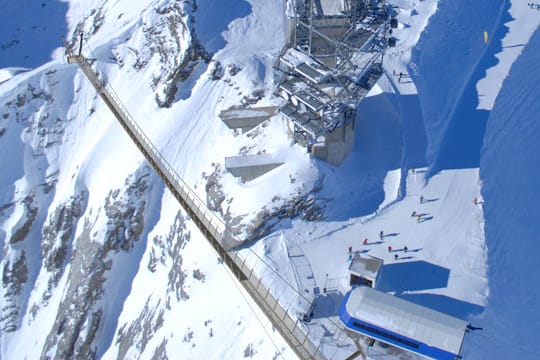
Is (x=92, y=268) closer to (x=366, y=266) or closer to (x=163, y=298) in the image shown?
(x=163, y=298)

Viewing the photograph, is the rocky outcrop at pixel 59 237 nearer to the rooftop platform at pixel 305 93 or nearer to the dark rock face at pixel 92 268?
the dark rock face at pixel 92 268

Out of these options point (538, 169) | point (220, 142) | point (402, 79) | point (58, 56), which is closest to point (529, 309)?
point (538, 169)

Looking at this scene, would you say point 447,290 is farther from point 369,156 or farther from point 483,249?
point 369,156

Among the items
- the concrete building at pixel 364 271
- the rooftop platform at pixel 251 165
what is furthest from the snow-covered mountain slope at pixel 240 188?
the concrete building at pixel 364 271

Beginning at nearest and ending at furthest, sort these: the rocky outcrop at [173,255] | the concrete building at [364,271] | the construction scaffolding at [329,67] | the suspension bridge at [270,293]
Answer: the suspension bridge at [270,293] → the concrete building at [364,271] → the construction scaffolding at [329,67] → the rocky outcrop at [173,255]

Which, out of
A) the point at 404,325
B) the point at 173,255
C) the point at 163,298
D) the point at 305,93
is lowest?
the point at 163,298

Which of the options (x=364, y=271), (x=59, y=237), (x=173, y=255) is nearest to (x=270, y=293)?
(x=364, y=271)

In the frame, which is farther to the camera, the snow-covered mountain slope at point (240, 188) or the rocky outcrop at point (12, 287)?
the rocky outcrop at point (12, 287)

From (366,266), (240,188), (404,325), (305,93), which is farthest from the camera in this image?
(240,188)
